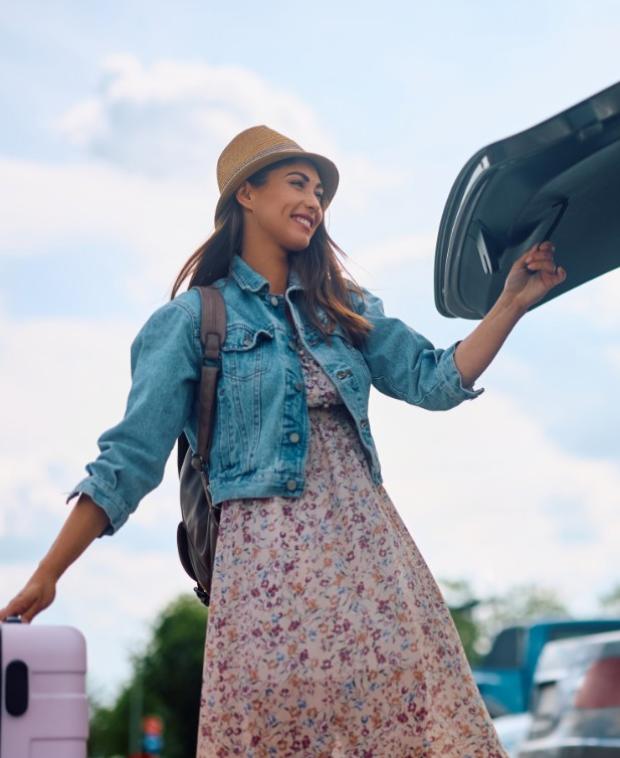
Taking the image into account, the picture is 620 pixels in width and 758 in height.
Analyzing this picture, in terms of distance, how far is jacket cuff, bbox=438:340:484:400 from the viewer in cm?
394

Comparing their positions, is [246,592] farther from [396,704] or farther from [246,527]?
[396,704]

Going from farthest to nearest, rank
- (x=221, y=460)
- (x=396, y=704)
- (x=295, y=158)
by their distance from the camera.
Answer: (x=295, y=158), (x=221, y=460), (x=396, y=704)

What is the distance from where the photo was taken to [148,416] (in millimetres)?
3793

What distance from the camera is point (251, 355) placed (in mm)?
3902

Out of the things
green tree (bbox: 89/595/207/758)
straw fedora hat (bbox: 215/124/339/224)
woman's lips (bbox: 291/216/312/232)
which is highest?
straw fedora hat (bbox: 215/124/339/224)

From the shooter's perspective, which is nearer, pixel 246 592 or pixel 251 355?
pixel 246 592

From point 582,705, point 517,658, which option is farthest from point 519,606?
point 582,705

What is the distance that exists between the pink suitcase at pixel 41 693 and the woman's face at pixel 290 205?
4.47 feet

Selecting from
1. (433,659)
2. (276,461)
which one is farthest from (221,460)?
(433,659)

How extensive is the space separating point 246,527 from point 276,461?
17cm

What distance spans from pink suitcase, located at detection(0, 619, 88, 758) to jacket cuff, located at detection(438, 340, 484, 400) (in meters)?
1.22

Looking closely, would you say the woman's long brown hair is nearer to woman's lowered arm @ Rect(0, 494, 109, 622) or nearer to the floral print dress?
the floral print dress

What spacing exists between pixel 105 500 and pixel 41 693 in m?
0.63

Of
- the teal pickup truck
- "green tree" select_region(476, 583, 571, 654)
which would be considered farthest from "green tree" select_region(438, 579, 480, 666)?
the teal pickup truck
